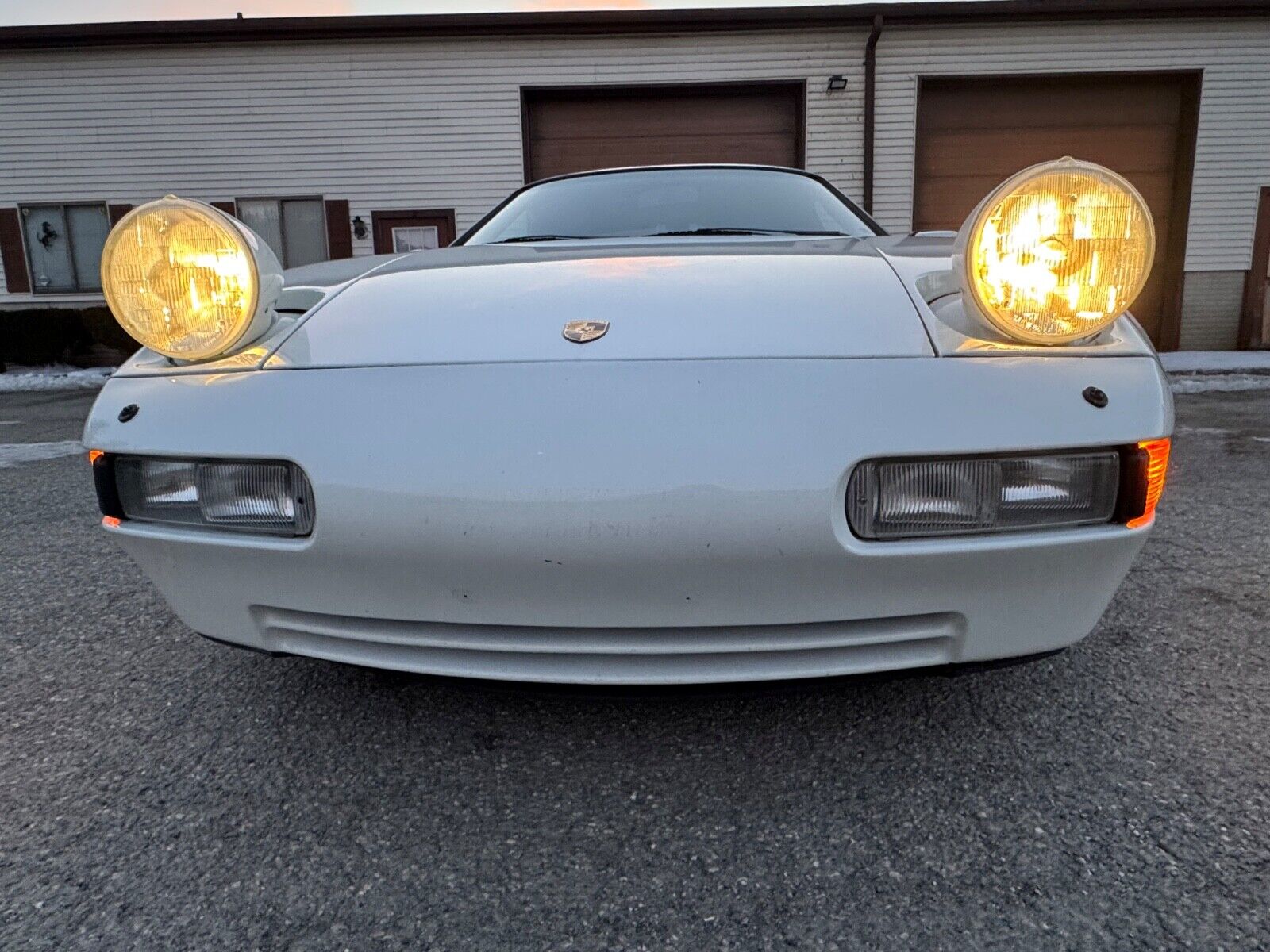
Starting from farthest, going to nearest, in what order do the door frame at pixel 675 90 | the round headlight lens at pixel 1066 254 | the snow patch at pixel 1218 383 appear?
the door frame at pixel 675 90, the snow patch at pixel 1218 383, the round headlight lens at pixel 1066 254

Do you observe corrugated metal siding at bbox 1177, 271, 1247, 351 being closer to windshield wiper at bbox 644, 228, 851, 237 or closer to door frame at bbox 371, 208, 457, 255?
door frame at bbox 371, 208, 457, 255

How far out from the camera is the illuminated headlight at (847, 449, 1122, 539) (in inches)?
44.5

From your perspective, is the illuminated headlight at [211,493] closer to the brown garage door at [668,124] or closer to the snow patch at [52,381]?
the snow patch at [52,381]

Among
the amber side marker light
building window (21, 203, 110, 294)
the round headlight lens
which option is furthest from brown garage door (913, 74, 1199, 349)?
building window (21, 203, 110, 294)

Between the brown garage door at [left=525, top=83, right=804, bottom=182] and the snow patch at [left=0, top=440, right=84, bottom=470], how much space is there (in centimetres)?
636

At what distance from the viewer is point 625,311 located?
1.35 meters

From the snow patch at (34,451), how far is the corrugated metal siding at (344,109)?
5.96 m

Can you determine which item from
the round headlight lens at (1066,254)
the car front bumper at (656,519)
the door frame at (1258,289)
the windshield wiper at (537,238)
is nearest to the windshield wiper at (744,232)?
the windshield wiper at (537,238)

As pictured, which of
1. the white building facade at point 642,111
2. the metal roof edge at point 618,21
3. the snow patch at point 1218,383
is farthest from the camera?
the white building facade at point 642,111

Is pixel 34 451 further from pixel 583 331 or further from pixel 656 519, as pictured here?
pixel 656 519

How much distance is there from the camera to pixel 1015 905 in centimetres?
106

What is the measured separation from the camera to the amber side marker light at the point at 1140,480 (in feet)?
3.80

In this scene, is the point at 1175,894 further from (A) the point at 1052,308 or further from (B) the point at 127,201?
(B) the point at 127,201

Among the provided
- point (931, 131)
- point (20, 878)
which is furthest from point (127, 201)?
point (20, 878)
